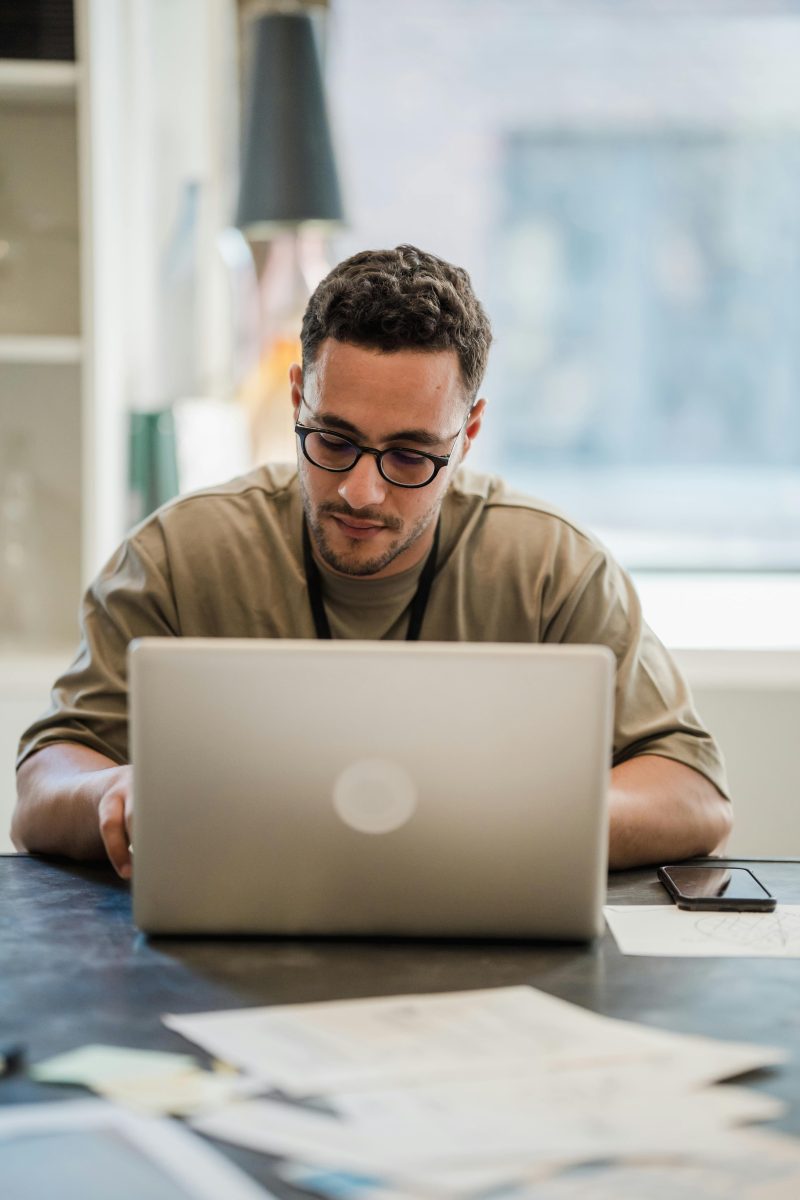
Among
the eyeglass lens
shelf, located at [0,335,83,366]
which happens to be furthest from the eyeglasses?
shelf, located at [0,335,83,366]

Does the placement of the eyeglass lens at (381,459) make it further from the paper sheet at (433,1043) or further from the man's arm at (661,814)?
the paper sheet at (433,1043)

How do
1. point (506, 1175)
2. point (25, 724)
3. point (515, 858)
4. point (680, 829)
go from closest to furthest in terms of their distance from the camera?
1. point (506, 1175)
2. point (515, 858)
3. point (680, 829)
4. point (25, 724)

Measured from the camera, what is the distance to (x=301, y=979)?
1098 millimetres

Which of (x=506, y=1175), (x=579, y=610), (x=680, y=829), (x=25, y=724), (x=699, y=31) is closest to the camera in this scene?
(x=506, y=1175)

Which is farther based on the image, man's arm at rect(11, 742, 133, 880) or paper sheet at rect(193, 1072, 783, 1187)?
man's arm at rect(11, 742, 133, 880)

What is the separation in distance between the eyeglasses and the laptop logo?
1.84 feet

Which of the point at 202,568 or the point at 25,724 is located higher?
the point at 202,568

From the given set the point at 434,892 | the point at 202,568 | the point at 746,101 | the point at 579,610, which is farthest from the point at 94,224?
the point at 434,892

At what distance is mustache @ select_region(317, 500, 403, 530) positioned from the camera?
1620 mm

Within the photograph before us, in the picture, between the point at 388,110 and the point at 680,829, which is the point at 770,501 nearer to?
the point at 388,110

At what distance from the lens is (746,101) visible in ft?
11.1

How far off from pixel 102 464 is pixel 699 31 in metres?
1.79

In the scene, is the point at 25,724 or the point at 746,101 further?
the point at 746,101

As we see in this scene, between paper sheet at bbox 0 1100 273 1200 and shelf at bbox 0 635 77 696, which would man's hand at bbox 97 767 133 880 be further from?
shelf at bbox 0 635 77 696
